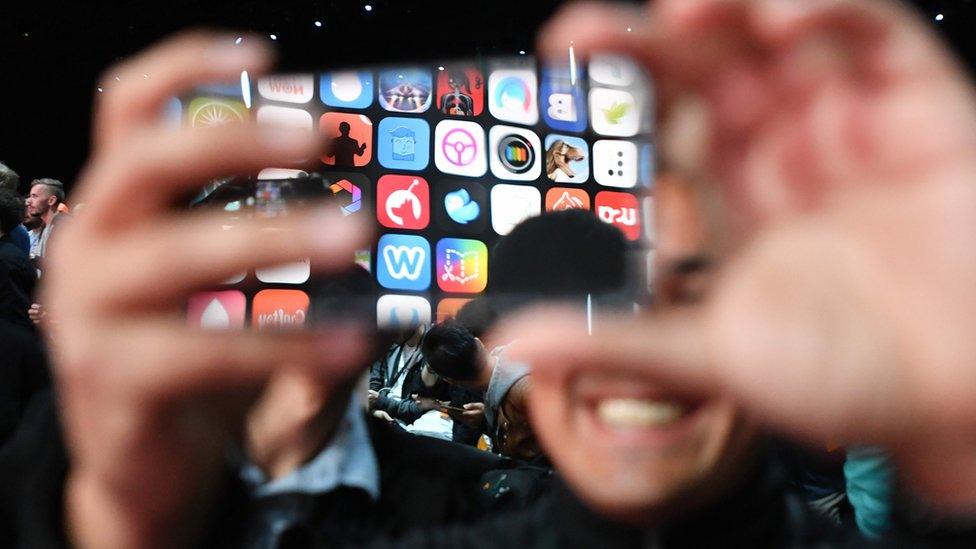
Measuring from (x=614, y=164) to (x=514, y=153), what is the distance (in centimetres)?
6

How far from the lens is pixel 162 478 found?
0.36m

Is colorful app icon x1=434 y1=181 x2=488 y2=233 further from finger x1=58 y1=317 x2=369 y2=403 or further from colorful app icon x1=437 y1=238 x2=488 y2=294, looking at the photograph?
finger x1=58 y1=317 x2=369 y2=403

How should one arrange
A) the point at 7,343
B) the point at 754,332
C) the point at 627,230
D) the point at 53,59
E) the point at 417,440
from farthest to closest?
1. the point at 7,343
2. the point at 53,59
3. the point at 417,440
4. the point at 627,230
5. the point at 754,332

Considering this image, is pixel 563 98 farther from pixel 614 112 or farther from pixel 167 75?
pixel 167 75

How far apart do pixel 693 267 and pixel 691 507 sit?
0.19m

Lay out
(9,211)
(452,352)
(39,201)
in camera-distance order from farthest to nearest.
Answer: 1. (39,201)
2. (9,211)
3. (452,352)

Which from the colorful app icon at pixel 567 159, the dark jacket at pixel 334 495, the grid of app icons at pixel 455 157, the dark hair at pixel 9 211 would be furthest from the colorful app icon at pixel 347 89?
the dark hair at pixel 9 211

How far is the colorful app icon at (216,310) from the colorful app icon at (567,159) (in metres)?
0.19

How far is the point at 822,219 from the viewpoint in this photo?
33 centimetres

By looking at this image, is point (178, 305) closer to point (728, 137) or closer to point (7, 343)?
point (728, 137)

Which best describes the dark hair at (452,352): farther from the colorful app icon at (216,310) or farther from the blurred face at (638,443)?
the colorful app icon at (216,310)

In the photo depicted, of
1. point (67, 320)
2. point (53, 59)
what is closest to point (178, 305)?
point (67, 320)

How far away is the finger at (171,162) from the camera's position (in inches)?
11.1

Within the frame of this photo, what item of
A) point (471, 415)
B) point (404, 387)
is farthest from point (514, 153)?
point (471, 415)
